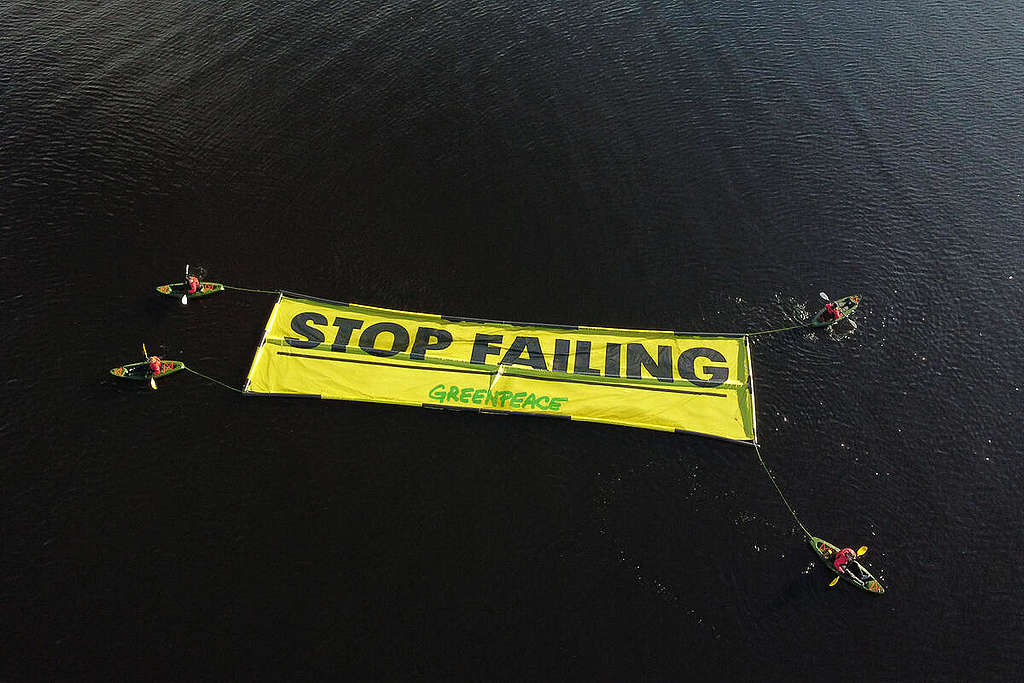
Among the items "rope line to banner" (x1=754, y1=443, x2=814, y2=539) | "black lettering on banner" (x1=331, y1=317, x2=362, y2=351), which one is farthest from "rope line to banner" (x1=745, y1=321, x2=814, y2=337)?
"black lettering on banner" (x1=331, y1=317, x2=362, y2=351)

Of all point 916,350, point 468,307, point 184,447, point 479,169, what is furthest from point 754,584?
point 479,169

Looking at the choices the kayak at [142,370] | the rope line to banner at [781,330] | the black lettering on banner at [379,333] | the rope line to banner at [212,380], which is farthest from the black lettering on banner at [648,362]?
the kayak at [142,370]

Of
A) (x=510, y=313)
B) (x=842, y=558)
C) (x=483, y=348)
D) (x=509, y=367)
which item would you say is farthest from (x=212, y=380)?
(x=842, y=558)

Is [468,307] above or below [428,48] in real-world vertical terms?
below

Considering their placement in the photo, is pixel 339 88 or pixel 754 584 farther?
pixel 339 88

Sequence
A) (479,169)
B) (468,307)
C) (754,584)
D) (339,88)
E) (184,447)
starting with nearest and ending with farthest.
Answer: (754,584) < (184,447) < (468,307) < (479,169) < (339,88)

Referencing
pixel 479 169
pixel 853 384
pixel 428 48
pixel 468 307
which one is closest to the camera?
pixel 853 384

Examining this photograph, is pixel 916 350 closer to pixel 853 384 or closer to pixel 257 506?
pixel 853 384
